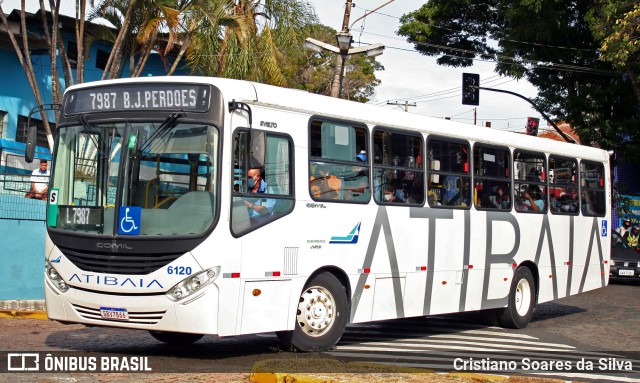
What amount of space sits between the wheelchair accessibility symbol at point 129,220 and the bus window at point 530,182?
722 cm

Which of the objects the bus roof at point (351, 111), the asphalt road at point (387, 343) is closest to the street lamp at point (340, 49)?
the bus roof at point (351, 111)

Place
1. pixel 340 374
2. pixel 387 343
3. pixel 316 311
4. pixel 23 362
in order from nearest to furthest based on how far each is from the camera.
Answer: pixel 340 374 < pixel 23 362 < pixel 316 311 < pixel 387 343

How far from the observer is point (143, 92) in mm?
9719

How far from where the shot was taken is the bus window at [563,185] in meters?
15.6

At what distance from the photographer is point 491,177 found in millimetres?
13953

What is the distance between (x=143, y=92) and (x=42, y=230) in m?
8.77

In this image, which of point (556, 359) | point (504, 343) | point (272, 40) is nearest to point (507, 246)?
point (504, 343)

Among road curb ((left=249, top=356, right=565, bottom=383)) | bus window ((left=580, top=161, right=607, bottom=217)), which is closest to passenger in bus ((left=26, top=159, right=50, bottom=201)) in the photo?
road curb ((left=249, top=356, right=565, bottom=383))

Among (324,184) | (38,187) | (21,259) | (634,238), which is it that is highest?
(38,187)

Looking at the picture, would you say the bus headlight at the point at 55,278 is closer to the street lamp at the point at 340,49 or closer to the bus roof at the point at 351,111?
the bus roof at the point at 351,111

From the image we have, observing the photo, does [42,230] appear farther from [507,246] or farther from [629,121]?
[629,121]

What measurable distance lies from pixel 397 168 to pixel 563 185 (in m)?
5.22

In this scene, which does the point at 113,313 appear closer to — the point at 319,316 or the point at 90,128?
the point at 90,128

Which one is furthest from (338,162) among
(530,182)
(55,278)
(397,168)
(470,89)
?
(470,89)
